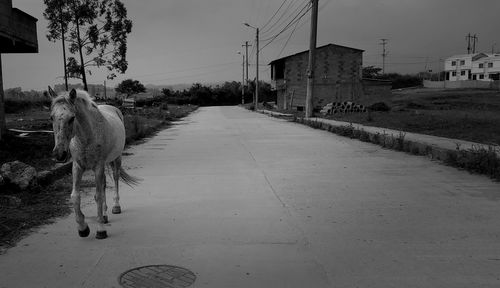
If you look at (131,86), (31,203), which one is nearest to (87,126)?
(31,203)

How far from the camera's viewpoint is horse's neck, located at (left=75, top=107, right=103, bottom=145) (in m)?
5.26

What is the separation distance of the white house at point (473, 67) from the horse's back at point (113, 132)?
10024 cm

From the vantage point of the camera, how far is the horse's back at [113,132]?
19.2 ft

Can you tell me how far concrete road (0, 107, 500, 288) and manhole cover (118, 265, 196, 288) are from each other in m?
0.09

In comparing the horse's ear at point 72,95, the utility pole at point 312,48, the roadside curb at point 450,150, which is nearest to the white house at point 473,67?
the utility pole at point 312,48

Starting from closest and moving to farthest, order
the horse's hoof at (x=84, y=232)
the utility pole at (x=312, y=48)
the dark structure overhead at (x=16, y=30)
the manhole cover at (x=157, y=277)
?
the manhole cover at (x=157, y=277) → the horse's hoof at (x=84, y=232) → the dark structure overhead at (x=16, y=30) → the utility pole at (x=312, y=48)

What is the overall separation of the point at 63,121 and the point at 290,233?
274 centimetres

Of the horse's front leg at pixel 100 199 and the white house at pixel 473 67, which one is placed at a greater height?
the white house at pixel 473 67

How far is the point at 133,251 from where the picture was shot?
16.2 ft

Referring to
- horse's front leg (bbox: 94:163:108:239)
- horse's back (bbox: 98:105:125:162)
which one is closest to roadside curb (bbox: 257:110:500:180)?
horse's back (bbox: 98:105:125:162)

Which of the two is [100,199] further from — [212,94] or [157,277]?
[212,94]

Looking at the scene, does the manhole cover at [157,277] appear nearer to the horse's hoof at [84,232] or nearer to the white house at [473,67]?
the horse's hoof at [84,232]

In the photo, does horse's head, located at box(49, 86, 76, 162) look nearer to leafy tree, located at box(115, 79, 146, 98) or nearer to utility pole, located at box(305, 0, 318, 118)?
utility pole, located at box(305, 0, 318, 118)

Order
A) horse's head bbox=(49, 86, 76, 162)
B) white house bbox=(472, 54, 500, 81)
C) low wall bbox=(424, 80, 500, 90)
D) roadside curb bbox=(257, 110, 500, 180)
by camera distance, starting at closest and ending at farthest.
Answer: horse's head bbox=(49, 86, 76, 162) → roadside curb bbox=(257, 110, 500, 180) → low wall bbox=(424, 80, 500, 90) → white house bbox=(472, 54, 500, 81)
